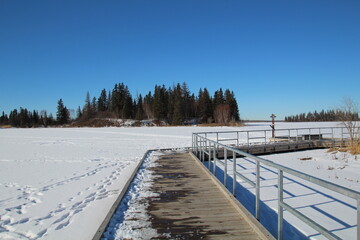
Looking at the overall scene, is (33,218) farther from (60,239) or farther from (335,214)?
(335,214)

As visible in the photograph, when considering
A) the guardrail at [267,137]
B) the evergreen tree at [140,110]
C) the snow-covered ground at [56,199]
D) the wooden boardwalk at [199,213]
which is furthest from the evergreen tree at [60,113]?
the wooden boardwalk at [199,213]

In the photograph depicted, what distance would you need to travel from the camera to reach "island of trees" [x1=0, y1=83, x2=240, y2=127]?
70438mm

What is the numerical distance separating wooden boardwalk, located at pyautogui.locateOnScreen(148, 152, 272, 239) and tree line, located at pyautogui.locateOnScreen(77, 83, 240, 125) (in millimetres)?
59976

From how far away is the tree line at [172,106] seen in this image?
229ft

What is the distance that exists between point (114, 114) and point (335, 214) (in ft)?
268

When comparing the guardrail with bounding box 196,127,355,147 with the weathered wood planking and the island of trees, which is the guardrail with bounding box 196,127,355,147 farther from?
the island of trees

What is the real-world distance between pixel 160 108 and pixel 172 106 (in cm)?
400

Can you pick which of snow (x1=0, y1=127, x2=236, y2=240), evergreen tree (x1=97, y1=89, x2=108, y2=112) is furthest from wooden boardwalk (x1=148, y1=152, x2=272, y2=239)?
evergreen tree (x1=97, y1=89, x2=108, y2=112)

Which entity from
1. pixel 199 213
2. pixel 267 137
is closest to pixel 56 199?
pixel 199 213

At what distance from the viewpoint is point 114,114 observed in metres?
83.1

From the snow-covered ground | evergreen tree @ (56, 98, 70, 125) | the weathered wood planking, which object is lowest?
the snow-covered ground

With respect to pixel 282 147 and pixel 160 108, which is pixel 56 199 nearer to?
pixel 282 147

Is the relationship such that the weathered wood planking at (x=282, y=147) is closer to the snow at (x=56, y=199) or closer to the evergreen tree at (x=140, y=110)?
the snow at (x=56, y=199)

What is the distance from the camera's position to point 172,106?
73375 mm
